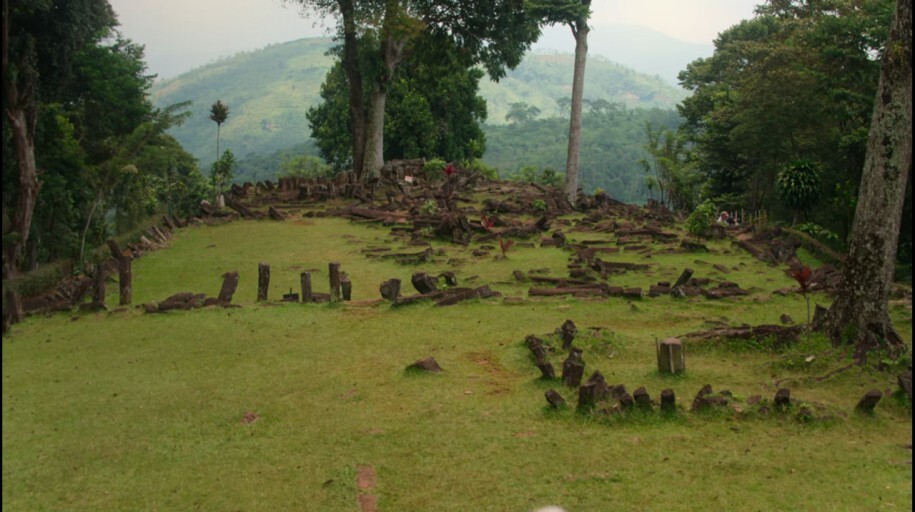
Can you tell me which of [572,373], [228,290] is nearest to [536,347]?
[572,373]

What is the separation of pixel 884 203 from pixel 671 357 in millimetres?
3319

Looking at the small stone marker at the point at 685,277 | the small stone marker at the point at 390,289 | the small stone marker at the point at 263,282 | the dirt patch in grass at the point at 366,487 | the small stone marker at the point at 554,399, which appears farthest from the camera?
the small stone marker at the point at 685,277

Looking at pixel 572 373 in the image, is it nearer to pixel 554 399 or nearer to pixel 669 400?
pixel 554 399

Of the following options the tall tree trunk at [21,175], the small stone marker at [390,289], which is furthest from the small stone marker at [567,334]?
the tall tree trunk at [21,175]

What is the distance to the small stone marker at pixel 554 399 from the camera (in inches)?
293

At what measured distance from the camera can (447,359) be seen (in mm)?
9477

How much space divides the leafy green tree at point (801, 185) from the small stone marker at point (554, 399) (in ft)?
59.0

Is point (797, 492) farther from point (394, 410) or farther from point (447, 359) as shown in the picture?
point (447, 359)

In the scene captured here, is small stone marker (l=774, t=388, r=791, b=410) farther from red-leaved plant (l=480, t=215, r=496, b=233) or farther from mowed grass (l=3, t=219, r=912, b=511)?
red-leaved plant (l=480, t=215, r=496, b=233)

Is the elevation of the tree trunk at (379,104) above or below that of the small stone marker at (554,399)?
above

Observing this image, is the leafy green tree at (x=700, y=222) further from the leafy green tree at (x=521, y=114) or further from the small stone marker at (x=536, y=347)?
the leafy green tree at (x=521, y=114)

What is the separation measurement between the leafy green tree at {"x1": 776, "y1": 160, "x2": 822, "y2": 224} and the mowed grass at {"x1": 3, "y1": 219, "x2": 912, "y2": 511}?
36.3ft

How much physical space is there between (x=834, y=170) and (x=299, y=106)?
169936 millimetres

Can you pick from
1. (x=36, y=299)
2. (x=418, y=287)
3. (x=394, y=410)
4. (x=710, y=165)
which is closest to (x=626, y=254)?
(x=418, y=287)
